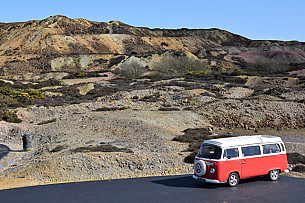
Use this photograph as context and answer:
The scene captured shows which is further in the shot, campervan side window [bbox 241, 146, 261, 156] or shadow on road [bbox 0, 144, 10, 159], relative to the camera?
shadow on road [bbox 0, 144, 10, 159]

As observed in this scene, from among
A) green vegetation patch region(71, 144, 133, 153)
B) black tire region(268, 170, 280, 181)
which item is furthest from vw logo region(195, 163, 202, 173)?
green vegetation patch region(71, 144, 133, 153)

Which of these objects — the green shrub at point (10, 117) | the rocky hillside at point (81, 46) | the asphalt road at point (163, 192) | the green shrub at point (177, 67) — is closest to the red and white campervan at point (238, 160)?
the asphalt road at point (163, 192)

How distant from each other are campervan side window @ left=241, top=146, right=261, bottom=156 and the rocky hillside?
245ft

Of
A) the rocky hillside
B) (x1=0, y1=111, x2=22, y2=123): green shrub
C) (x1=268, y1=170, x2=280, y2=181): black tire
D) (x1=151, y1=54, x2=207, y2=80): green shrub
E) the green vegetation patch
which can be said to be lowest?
(x1=268, y1=170, x2=280, y2=181): black tire

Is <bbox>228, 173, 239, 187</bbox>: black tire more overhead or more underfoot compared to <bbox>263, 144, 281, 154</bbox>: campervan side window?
more underfoot

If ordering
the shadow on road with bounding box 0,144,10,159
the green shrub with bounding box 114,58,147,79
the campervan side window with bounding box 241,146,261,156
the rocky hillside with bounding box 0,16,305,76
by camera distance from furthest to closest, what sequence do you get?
the rocky hillside with bounding box 0,16,305,76 < the green shrub with bounding box 114,58,147,79 < the shadow on road with bounding box 0,144,10,159 < the campervan side window with bounding box 241,146,261,156

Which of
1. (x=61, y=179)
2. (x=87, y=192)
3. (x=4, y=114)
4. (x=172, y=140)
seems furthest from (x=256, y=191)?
(x=4, y=114)

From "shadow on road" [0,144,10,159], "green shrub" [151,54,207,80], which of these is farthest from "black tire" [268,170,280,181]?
"green shrub" [151,54,207,80]

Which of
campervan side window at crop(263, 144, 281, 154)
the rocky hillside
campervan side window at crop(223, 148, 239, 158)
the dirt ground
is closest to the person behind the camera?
campervan side window at crop(223, 148, 239, 158)

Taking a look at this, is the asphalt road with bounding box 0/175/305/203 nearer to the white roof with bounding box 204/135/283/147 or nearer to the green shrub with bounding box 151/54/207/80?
the white roof with bounding box 204/135/283/147

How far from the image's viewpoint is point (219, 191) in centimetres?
1013

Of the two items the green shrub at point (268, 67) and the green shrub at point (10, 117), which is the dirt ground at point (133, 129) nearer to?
the green shrub at point (10, 117)

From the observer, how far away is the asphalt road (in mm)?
9523

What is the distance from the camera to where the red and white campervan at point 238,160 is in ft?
33.8
